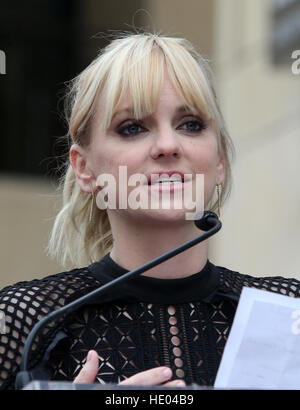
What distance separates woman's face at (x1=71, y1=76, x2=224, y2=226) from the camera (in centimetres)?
267

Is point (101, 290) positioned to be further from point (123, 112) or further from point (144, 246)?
point (123, 112)

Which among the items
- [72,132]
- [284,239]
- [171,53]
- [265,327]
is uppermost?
[171,53]

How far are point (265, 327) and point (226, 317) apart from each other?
1.64 ft

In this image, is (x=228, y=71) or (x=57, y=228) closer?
A: (x=57, y=228)

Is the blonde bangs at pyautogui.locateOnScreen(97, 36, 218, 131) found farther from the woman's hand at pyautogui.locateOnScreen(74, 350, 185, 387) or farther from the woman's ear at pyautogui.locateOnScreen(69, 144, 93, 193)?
the woman's hand at pyautogui.locateOnScreen(74, 350, 185, 387)

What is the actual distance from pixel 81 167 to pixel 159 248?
15.8 inches

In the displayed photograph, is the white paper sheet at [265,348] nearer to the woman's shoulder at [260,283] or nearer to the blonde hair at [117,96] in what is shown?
the woman's shoulder at [260,283]

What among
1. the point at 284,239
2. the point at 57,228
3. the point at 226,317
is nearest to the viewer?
the point at 226,317

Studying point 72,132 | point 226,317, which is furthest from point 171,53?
point 226,317

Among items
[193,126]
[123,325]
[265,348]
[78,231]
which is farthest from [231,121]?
[265,348]

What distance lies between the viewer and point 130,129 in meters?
2.75

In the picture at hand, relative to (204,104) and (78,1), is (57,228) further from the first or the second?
(78,1)

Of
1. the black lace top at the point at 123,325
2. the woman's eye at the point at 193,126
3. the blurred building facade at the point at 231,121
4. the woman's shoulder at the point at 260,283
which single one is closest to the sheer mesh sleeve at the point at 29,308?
the black lace top at the point at 123,325

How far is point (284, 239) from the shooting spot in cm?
827
